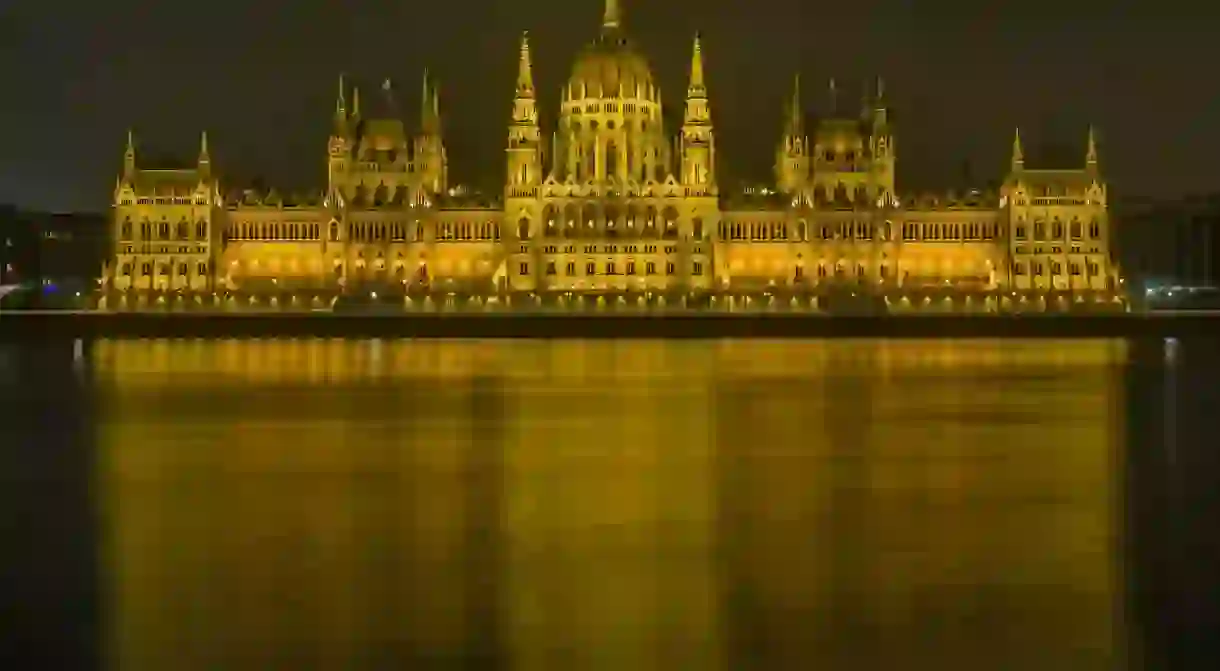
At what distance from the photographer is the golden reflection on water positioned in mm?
10703

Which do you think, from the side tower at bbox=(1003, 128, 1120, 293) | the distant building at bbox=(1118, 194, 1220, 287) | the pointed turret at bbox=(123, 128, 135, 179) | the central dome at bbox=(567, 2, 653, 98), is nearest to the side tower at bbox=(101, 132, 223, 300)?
the pointed turret at bbox=(123, 128, 135, 179)

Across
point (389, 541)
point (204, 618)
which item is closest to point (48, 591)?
point (204, 618)

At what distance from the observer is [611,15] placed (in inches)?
3875

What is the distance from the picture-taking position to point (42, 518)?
15359 mm

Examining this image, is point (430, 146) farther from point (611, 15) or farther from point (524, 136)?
point (611, 15)

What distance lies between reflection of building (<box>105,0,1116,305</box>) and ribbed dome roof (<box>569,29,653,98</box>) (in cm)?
17

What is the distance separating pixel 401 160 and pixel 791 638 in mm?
86407

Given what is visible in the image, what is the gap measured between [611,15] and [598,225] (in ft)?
49.1

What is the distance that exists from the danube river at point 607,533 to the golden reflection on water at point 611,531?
42 millimetres

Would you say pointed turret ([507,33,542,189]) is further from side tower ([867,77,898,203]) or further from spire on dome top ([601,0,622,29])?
side tower ([867,77,898,203])

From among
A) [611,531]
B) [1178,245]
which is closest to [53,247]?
[1178,245]

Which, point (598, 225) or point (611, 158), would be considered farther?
point (611, 158)

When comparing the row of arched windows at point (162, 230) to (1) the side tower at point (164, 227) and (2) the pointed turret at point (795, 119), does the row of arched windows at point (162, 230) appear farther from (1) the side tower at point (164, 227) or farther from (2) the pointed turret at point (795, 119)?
(2) the pointed turret at point (795, 119)

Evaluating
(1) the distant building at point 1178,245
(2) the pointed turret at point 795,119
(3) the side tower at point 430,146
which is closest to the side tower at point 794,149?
(2) the pointed turret at point 795,119
